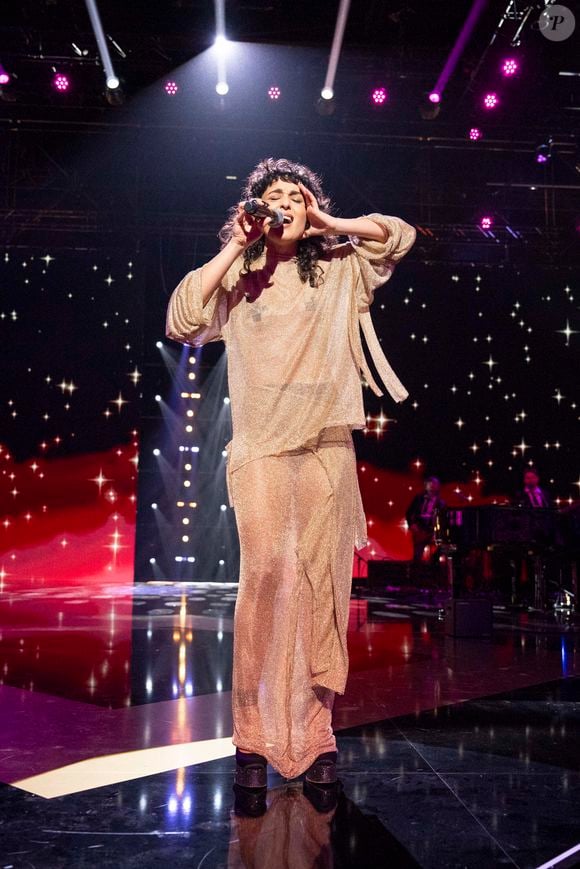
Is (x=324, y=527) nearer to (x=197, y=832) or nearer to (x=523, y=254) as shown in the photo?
(x=197, y=832)

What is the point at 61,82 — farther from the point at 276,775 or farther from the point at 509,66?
the point at 276,775

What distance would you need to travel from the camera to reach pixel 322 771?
1862mm

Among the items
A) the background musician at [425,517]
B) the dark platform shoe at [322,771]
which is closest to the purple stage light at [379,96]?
the background musician at [425,517]

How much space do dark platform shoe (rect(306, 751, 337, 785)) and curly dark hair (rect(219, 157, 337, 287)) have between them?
1302 mm

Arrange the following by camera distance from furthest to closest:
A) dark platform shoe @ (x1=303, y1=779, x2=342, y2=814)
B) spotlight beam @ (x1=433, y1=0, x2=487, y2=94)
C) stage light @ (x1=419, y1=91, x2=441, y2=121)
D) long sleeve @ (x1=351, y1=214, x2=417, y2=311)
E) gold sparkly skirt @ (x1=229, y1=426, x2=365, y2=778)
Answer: stage light @ (x1=419, y1=91, x2=441, y2=121) → spotlight beam @ (x1=433, y1=0, x2=487, y2=94) → long sleeve @ (x1=351, y1=214, x2=417, y2=311) → gold sparkly skirt @ (x1=229, y1=426, x2=365, y2=778) → dark platform shoe @ (x1=303, y1=779, x2=342, y2=814)

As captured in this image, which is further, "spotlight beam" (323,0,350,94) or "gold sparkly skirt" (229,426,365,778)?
"spotlight beam" (323,0,350,94)

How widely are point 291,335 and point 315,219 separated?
33cm

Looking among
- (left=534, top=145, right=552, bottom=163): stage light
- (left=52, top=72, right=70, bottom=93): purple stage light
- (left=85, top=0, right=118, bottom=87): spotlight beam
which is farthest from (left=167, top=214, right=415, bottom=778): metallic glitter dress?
(left=534, top=145, right=552, bottom=163): stage light

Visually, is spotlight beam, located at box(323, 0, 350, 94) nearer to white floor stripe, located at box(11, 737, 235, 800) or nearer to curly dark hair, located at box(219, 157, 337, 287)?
curly dark hair, located at box(219, 157, 337, 287)

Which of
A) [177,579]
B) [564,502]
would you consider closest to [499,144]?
[564,502]

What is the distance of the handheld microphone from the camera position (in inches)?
75.8

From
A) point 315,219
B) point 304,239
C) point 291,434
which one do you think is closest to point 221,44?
point 304,239

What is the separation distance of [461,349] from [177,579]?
5769 millimetres

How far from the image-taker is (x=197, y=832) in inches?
60.5
